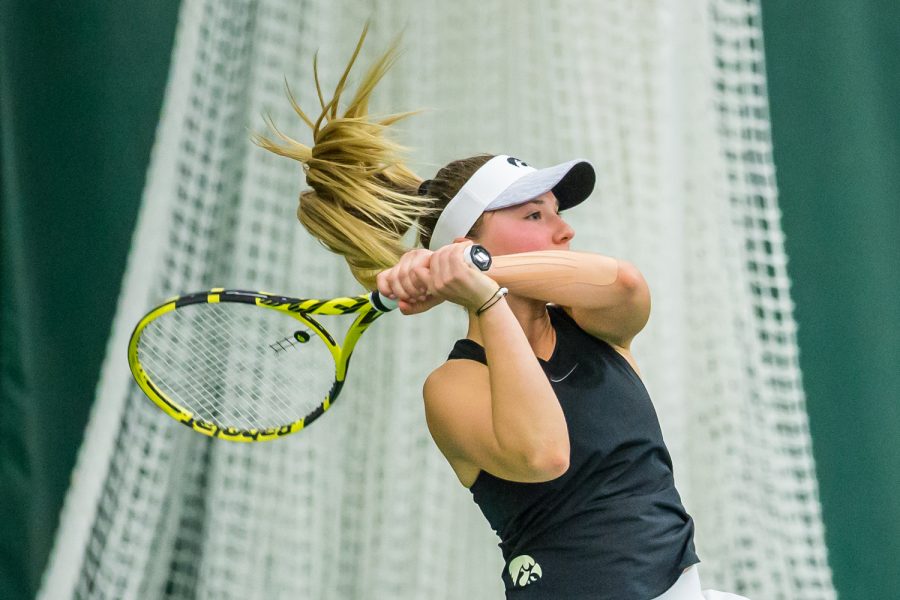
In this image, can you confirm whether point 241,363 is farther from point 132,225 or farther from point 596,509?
point 596,509

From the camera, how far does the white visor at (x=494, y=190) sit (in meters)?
1.62

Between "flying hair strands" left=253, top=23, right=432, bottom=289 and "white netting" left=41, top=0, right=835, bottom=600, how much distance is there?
90cm

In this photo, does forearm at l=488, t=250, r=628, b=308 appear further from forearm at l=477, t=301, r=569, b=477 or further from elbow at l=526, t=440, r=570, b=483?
elbow at l=526, t=440, r=570, b=483

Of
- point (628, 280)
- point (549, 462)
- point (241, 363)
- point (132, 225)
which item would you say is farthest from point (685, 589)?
point (132, 225)

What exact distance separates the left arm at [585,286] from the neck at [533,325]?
39 mm

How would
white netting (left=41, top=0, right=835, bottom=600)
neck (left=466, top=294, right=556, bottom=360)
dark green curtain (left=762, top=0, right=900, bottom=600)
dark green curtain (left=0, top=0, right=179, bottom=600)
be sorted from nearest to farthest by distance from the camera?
neck (left=466, top=294, right=556, bottom=360) < white netting (left=41, top=0, right=835, bottom=600) < dark green curtain (left=0, top=0, right=179, bottom=600) < dark green curtain (left=762, top=0, right=900, bottom=600)

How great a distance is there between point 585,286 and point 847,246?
1.76 metres

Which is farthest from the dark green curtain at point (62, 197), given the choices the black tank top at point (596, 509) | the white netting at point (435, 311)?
the black tank top at point (596, 509)

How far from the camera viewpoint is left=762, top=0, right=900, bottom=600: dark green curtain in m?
3.03

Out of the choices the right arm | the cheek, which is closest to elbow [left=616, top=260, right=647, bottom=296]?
the cheek

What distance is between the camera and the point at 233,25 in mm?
2666

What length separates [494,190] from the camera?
162 cm

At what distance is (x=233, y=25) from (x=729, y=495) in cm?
155

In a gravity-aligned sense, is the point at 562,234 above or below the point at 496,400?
above
